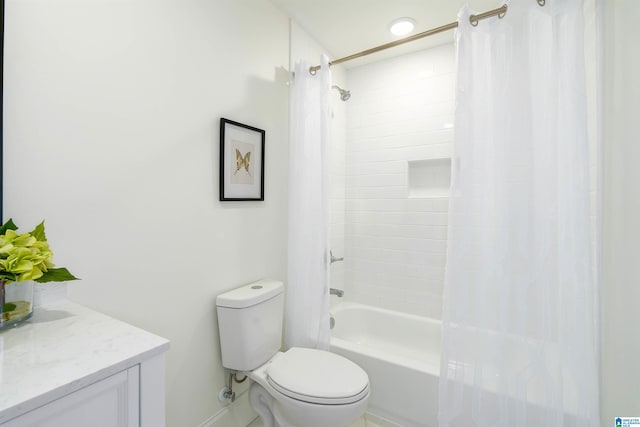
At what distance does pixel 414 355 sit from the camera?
2334 mm

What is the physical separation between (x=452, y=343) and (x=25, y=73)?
1885 mm

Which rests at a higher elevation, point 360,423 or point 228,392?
point 228,392

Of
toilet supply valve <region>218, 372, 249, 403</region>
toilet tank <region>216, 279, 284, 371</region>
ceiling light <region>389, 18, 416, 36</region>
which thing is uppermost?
ceiling light <region>389, 18, 416, 36</region>

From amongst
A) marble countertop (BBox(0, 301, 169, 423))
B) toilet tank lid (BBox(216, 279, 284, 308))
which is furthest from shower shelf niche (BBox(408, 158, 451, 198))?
marble countertop (BBox(0, 301, 169, 423))

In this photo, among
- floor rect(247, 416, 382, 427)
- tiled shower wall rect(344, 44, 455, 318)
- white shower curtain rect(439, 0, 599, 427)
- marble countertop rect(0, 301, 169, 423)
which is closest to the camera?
marble countertop rect(0, 301, 169, 423)

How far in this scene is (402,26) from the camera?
2.08 metres

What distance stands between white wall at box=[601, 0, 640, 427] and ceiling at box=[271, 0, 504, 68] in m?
0.99

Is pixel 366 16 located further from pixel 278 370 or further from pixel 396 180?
pixel 278 370

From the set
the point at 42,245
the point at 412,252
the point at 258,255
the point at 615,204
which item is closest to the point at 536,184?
the point at 615,204

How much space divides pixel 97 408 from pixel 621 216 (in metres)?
1.67

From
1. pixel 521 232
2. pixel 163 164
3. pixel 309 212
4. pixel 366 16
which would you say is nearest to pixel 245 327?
pixel 309 212

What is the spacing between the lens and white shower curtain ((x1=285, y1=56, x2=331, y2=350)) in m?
1.86

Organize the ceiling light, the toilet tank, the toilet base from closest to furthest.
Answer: the toilet base → the toilet tank → the ceiling light

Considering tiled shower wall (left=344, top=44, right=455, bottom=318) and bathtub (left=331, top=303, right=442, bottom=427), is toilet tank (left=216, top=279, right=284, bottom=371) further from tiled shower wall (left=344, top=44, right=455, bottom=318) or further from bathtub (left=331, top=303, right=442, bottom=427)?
tiled shower wall (left=344, top=44, right=455, bottom=318)
